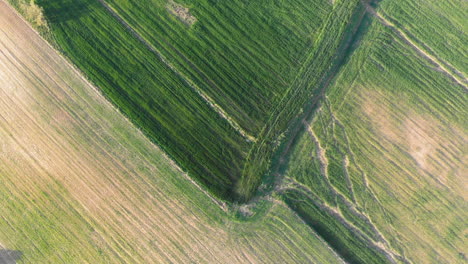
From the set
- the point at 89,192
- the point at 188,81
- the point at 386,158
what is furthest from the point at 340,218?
the point at 89,192

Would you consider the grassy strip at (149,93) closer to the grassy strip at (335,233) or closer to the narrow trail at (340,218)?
the narrow trail at (340,218)

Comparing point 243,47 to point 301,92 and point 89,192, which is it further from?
point 89,192

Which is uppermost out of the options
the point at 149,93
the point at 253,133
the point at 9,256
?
the point at 253,133

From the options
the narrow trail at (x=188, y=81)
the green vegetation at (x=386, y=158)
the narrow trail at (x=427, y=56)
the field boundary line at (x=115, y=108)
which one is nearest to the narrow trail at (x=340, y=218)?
the green vegetation at (x=386, y=158)

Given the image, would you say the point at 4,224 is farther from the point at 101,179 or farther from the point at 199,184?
the point at 199,184

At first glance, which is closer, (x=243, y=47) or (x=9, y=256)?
(x=243, y=47)

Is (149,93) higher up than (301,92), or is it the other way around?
(301,92)

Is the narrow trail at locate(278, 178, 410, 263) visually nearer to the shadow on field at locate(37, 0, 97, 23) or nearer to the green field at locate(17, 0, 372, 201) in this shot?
the green field at locate(17, 0, 372, 201)
